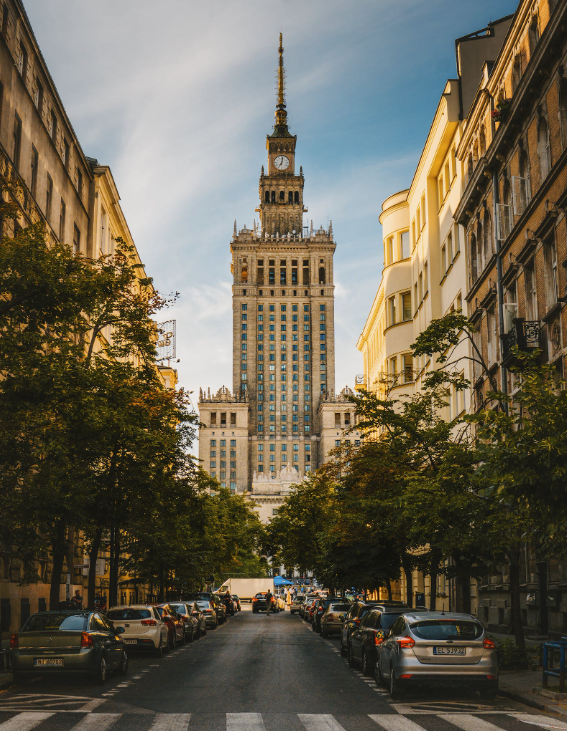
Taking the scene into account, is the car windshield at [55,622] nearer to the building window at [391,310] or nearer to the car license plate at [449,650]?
the car license plate at [449,650]

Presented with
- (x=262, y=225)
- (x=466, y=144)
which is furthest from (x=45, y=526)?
(x=262, y=225)

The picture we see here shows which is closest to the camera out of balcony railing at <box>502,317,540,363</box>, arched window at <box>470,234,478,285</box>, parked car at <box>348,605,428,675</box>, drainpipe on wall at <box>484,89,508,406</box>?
parked car at <box>348,605,428,675</box>

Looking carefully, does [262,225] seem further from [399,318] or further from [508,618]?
[508,618]

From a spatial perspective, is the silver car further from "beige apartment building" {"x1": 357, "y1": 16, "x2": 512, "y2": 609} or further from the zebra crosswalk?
"beige apartment building" {"x1": 357, "y1": 16, "x2": 512, "y2": 609}

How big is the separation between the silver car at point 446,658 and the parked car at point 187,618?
1823cm

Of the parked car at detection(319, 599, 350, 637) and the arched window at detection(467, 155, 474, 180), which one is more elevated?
the arched window at detection(467, 155, 474, 180)

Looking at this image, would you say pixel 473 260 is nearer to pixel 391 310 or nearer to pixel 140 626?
pixel 391 310

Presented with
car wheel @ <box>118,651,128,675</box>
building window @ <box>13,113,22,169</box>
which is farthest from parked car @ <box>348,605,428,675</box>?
building window @ <box>13,113,22,169</box>

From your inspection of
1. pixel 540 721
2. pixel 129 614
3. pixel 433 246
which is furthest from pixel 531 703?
pixel 433 246

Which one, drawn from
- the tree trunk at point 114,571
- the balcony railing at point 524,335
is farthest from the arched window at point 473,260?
the tree trunk at point 114,571

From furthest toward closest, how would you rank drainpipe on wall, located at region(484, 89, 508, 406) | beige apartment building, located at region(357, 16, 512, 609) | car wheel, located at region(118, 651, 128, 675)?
beige apartment building, located at region(357, 16, 512, 609) → drainpipe on wall, located at region(484, 89, 508, 406) → car wheel, located at region(118, 651, 128, 675)

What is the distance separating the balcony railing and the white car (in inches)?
475

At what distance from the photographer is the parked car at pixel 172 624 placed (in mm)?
28344

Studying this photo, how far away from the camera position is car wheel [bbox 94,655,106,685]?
16.8 m
